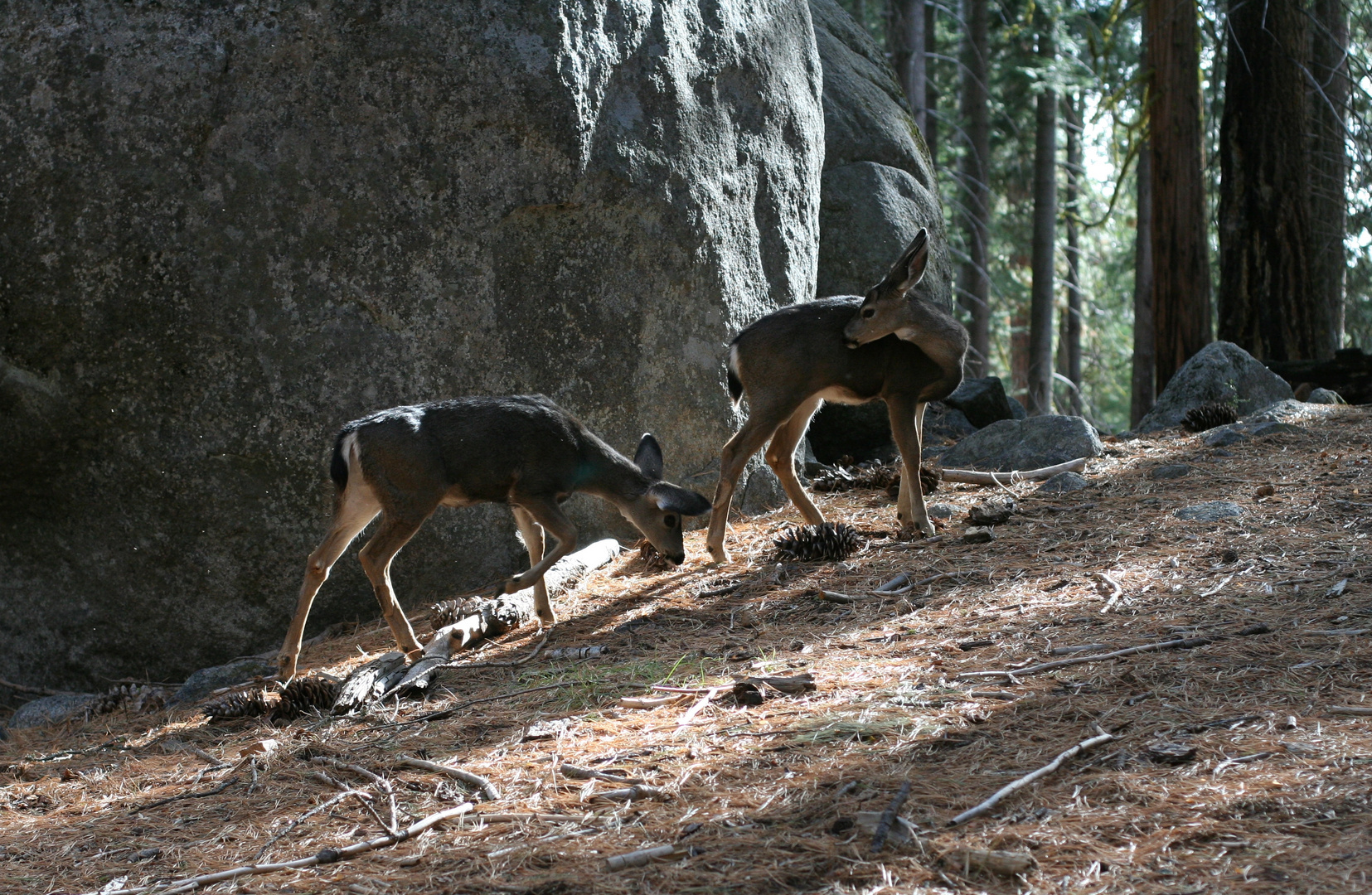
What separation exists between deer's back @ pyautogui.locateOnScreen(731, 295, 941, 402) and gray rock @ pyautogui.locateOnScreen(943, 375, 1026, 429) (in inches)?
172

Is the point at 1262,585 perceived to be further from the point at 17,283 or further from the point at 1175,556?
the point at 17,283

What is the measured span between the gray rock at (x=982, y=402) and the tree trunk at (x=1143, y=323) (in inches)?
121

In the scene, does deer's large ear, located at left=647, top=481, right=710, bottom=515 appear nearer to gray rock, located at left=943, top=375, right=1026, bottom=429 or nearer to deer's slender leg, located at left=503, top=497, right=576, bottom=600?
deer's slender leg, located at left=503, top=497, right=576, bottom=600

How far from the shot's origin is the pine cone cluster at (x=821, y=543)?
6.88 metres

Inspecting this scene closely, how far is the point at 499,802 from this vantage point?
11.9ft

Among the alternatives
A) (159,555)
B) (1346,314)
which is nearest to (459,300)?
(159,555)

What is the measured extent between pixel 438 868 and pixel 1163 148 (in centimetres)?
1302

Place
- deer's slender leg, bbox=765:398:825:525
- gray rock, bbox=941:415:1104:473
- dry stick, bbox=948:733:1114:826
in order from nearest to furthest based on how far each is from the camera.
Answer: dry stick, bbox=948:733:1114:826, deer's slender leg, bbox=765:398:825:525, gray rock, bbox=941:415:1104:473

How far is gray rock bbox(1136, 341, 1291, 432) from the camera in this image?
10898mm

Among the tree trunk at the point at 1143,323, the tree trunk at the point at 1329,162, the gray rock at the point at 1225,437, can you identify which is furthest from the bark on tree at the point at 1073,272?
the gray rock at the point at 1225,437

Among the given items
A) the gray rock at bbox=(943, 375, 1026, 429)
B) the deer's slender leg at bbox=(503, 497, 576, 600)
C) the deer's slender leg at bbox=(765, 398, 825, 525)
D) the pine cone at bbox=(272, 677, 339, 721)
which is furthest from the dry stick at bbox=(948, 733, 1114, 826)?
the gray rock at bbox=(943, 375, 1026, 429)

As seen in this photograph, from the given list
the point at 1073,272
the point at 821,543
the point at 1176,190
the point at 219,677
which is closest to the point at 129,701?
the point at 219,677

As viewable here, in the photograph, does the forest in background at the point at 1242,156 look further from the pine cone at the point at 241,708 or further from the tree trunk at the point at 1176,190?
the pine cone at the point at 241,708

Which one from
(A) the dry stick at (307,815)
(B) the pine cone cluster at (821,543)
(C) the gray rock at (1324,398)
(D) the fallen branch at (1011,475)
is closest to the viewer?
(A) the dry stick at (307,815)
